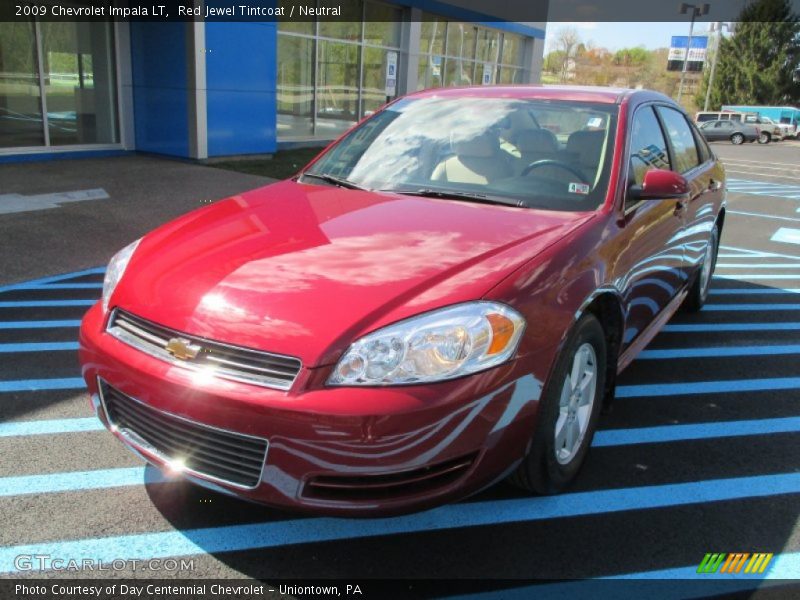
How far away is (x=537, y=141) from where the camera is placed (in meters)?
3.46

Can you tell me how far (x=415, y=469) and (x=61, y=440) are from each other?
6.60 feet

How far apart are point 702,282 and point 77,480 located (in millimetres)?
4777

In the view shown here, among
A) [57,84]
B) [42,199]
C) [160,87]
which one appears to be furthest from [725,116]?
[42,199]

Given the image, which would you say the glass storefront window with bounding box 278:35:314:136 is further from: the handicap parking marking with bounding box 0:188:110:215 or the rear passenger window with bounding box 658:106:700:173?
the rear passenger window with bounding box 658:106:700:173

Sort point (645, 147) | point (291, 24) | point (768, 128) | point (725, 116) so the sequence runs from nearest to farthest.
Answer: point (645, 147), point (291, 24), point (768, 128), point (725, 116)

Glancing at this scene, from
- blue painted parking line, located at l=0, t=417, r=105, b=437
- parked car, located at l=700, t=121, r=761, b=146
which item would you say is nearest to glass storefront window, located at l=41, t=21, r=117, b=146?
blue painted parking line, located at l=0, t=417, r=105, b=437

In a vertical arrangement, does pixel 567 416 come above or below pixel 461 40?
below

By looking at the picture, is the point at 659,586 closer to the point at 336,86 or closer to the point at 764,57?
the point at 336,86

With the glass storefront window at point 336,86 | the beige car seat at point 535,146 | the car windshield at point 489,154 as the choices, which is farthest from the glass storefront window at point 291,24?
the beige car seat at point 535,146

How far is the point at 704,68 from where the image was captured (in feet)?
187

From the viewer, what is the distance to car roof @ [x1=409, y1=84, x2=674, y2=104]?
3.64 meters

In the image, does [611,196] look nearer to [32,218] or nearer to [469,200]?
[469,200]

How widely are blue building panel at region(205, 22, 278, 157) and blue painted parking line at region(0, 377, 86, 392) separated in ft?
31.7

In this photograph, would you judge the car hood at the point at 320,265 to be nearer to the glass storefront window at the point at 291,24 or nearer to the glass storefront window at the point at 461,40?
the glass storefront window at the point at 291,24
